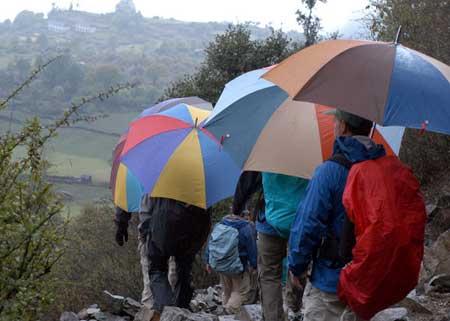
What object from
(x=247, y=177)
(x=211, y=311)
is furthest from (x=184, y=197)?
(x=211, y=311)

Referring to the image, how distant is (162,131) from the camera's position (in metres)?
6.38

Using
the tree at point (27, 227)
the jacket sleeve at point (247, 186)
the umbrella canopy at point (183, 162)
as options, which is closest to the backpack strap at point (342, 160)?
the tree at point (27, 227)

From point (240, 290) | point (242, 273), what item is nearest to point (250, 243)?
point (242, 273)

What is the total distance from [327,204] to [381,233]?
14.2 inches

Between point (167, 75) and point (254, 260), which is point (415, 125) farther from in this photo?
point (167, 75)

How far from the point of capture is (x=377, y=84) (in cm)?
386

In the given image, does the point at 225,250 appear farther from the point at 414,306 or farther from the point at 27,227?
the point at 27,227

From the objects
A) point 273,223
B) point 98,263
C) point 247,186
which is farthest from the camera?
point 98,263

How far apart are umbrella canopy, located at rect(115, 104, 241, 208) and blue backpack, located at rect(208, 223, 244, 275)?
5.76ft

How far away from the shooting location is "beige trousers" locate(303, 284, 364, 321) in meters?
3.92

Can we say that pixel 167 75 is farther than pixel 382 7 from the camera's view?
Yes

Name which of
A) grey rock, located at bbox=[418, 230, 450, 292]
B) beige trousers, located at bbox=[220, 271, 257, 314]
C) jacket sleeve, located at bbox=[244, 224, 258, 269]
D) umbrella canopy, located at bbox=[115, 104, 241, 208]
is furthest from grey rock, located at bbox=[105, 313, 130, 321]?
grey rock, located at bbox=[418, 230, 450, 292]

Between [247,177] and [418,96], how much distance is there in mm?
2147

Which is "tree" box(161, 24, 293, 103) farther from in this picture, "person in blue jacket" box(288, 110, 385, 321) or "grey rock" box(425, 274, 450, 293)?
"person in blue jacket" box(288, 110, 385, 321)
